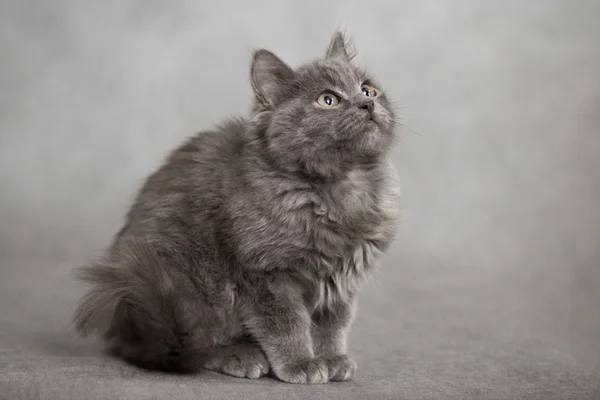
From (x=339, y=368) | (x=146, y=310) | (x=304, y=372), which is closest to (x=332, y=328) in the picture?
(x=339, y=368)

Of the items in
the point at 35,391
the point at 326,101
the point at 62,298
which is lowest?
the point at 35,391

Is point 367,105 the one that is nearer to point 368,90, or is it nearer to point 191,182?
point 368,90

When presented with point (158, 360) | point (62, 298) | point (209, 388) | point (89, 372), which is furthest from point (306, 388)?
point (62, 298)

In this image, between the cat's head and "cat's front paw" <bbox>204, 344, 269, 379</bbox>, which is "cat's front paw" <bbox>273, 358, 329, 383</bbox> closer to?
"cat's front paw" <bbox>204, 344, 269, 379</bbox>

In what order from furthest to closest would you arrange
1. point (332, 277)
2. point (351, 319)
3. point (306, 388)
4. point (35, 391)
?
point (351, 319) < point (332, 277) < point (306, 388) < point (35, 391)

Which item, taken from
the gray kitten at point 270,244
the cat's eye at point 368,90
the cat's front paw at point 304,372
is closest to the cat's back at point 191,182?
the gray kitten at point 270,244

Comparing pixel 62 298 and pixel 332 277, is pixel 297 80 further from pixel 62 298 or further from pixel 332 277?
pixel 62 298

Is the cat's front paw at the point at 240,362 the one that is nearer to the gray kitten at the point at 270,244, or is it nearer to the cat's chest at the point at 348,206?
the gray kitten at the point at 270,244

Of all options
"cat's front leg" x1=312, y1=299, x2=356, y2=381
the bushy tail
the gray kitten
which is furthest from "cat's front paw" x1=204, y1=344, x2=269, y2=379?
"cat's front leg" x1=312, y1=299, x2=356, y2=381
